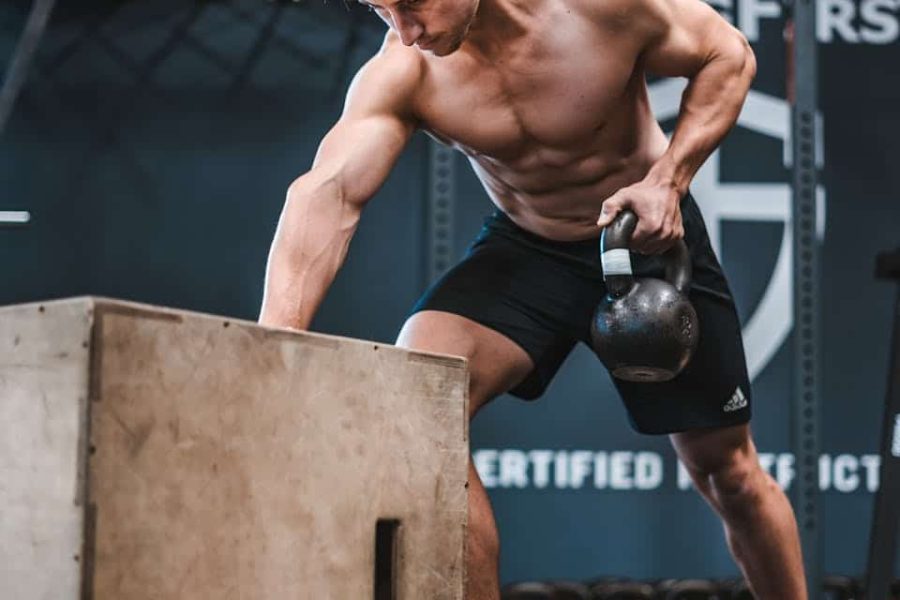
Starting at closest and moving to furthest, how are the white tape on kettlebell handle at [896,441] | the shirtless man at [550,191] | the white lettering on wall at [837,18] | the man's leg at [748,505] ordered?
1. the shirtless man at [550,191]
2. the man's leg at [748,505]
3. the white tape on kettlebell handle at [896,441]
4. the white lettering on wall at [837,18]

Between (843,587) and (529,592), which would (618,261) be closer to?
(529,592)

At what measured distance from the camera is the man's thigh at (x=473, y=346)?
8.18ft

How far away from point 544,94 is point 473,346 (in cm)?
50

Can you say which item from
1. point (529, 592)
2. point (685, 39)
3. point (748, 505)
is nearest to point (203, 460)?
point (685, 39)

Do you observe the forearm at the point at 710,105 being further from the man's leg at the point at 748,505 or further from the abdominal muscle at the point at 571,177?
the man's leg at the point at 748,505

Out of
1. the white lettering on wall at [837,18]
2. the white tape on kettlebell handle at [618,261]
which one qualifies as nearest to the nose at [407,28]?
the white tape on kettlebell handle at [618,261]

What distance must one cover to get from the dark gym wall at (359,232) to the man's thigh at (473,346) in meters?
1.56

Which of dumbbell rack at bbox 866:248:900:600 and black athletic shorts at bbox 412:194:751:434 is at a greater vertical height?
black athletic shorts at bbox 412:194:751:434

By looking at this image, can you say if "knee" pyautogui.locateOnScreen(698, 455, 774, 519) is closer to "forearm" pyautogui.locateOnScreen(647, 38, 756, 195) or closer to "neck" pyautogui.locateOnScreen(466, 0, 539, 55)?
"forearm" pyautogui.locateOnScreen(647, 38, 756, 195)

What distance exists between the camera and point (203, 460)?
146cm

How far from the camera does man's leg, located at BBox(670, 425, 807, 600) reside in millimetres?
2768

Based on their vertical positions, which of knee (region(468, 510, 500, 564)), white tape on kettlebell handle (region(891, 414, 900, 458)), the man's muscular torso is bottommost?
knee (region(468, 510, 500, 564))

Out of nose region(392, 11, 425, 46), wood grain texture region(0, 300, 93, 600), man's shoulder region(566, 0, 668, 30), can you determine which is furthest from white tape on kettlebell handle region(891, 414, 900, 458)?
wood grain texture region(0, 300, 93, 600)

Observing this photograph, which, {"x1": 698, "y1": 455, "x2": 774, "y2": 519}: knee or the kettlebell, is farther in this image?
{"x1": 698, "y1": 455, "x2": 774, "y2": 519}: knee
